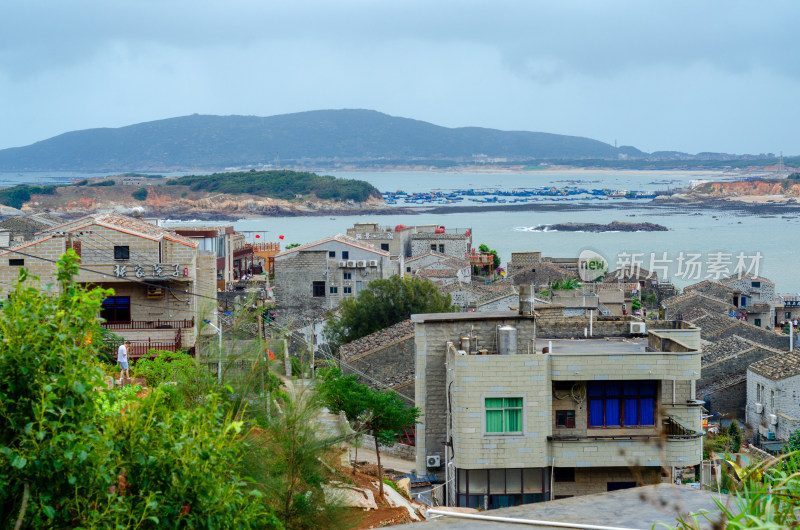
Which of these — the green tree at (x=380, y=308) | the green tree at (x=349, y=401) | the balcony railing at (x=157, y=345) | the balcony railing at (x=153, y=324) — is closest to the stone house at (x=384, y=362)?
the balcony railing at (x=153, y=324)

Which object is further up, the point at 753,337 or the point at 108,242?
the point at 108,242

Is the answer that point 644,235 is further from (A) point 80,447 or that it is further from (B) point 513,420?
(A) point 80,447

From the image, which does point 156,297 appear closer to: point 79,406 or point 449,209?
point 79,406

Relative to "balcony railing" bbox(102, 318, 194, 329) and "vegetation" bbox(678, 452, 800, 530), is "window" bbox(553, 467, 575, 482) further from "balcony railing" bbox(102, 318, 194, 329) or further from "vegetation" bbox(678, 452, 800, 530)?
"balcony railing" bbox(102, 318, 194, 329)

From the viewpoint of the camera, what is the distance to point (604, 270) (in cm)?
5003

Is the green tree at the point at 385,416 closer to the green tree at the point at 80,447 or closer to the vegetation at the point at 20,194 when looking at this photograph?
the green tree at the point at 80,447

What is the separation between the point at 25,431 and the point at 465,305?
29130 millimetres

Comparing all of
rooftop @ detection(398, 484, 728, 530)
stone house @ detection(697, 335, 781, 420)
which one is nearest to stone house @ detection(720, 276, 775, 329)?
stone house @ detection(697, 335, 781, 420)

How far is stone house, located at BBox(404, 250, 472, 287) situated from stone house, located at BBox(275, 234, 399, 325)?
27.0 feet

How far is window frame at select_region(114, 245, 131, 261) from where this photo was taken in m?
17.2

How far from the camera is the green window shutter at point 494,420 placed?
11.0 metres

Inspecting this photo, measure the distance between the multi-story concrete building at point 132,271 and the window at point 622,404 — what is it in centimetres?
766

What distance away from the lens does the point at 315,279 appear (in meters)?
33.7

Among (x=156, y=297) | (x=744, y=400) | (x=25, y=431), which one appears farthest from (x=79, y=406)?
(x=744, y=400)
